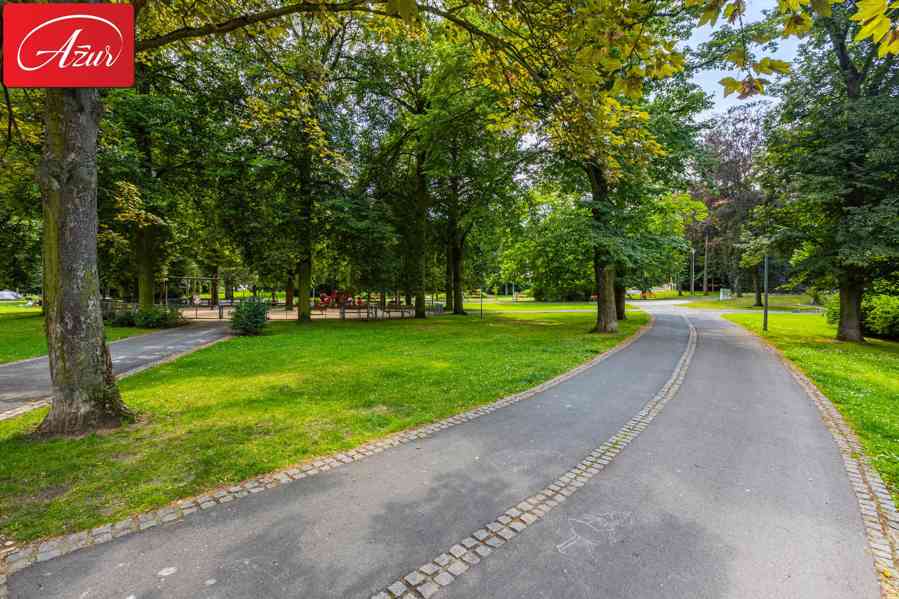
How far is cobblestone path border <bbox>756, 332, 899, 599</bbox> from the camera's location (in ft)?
9.29

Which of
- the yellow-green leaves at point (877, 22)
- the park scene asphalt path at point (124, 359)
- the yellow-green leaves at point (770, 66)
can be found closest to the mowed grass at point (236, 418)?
the park scene asphalt path at point (124, 359)

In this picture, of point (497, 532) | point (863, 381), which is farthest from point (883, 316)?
point (497, 532)

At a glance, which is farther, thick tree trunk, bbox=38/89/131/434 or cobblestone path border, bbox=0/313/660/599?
thick tree trunk, bbox=38/89/131/434

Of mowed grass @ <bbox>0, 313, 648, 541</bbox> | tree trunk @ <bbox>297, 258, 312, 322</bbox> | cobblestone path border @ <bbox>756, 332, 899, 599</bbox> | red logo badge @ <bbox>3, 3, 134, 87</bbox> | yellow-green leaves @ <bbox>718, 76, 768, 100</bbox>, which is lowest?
cobblestone path border @ <bbox>756, 332, 899, 599</bbox>

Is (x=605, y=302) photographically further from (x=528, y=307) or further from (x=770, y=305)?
(x=770, y=305)

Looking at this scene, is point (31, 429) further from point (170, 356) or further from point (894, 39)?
point (894, 39)

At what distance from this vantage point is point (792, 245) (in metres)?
14.7

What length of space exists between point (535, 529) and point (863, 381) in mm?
9169

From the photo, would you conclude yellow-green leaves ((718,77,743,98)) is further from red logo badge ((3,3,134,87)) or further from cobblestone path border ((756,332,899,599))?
red logo badge ((3,3,134,87))

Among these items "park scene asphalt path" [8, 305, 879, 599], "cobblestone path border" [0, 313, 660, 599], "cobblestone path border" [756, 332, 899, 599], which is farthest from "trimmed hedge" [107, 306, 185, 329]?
"cobblestone path border" [756, 332, 899, 599]

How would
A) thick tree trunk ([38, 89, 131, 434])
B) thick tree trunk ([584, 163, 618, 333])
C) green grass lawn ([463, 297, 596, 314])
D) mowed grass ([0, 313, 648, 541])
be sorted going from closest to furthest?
mowed grass ([0, 313, 648, 541])
thick tree trunk ([38, 89, 131, 434])
thick tree trunk ([584, 163, 618, 333])
green grass lawn ([463, 297, 596, 314])

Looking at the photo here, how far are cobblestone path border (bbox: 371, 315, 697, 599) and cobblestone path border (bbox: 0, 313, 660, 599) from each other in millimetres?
1807

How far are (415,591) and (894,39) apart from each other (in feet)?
14.7

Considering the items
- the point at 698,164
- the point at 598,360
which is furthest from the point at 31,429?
the point at 698,164
